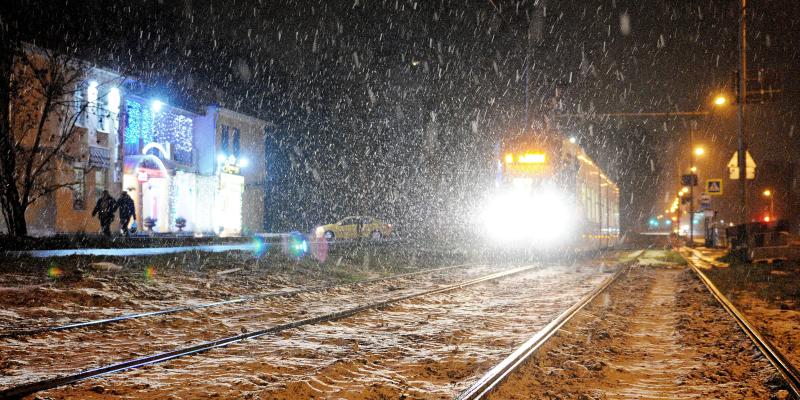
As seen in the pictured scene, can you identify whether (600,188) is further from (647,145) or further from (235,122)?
(647,145)

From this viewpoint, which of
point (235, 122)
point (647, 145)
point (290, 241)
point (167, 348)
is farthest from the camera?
point (647, 145)

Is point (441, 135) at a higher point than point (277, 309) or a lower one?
higher

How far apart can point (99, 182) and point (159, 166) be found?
2.71 m

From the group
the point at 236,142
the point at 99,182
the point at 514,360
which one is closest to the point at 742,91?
the point at 514,360

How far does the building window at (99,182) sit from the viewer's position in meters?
26.3

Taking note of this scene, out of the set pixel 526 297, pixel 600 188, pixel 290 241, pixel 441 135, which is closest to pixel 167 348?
pixel 526 297

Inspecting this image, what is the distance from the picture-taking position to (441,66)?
153ft

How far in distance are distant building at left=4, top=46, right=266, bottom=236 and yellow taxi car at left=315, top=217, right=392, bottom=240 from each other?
5.42 meters

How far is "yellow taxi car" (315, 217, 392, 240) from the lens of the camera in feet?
118

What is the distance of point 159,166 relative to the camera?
93.8 feet

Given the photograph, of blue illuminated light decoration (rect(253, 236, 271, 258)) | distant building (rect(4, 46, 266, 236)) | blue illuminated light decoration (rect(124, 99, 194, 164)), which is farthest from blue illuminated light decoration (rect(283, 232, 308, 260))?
blue illuminated light decoration (rect(124, 99, 194, 164))

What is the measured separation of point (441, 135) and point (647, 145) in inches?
2729

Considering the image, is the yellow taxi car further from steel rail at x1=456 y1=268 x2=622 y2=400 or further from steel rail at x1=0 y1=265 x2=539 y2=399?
steel rail at x1=456 y1=268 x2=622 y2=400

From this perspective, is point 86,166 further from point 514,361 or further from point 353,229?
point 514,361
